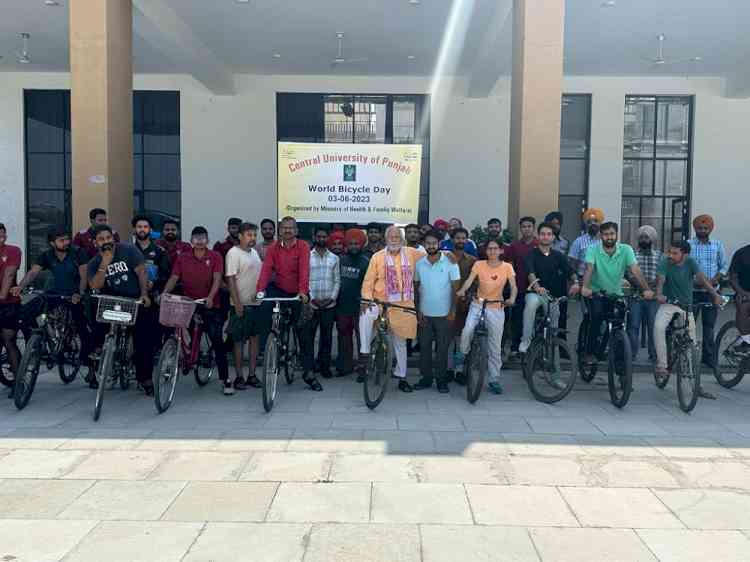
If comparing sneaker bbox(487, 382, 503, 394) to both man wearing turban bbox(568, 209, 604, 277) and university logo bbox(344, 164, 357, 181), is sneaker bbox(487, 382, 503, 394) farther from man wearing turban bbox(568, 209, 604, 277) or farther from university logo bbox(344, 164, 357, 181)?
university logo bbox(344, 164, 357, 181)

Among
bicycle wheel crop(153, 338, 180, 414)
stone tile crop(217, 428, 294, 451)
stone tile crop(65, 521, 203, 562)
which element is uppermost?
bicycle wheel crop(153, 338, 180, 414)

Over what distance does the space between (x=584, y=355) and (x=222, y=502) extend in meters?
4.63

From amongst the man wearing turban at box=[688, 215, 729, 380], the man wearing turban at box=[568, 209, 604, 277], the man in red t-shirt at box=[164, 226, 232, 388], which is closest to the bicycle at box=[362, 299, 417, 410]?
the man in red t-shirt at box=[164, 226, 232, 388]

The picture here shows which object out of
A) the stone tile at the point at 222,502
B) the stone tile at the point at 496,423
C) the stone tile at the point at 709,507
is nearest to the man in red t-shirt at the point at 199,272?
the stone tile at the point at 496,423

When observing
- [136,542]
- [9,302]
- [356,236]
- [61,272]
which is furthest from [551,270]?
[9,302]

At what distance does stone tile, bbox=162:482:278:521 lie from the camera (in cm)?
416

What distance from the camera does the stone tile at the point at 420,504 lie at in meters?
4.14

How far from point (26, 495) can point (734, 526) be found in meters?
4.48

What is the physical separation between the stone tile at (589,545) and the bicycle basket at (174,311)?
12.9 feet

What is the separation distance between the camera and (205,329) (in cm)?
750

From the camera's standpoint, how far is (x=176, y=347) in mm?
6781

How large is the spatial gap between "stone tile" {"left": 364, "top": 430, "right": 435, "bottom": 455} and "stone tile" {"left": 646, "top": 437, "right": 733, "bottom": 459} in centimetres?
188

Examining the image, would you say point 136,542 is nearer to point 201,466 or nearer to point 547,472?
point 201,466

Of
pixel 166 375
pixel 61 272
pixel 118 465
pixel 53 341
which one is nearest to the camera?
pixel 118 465
